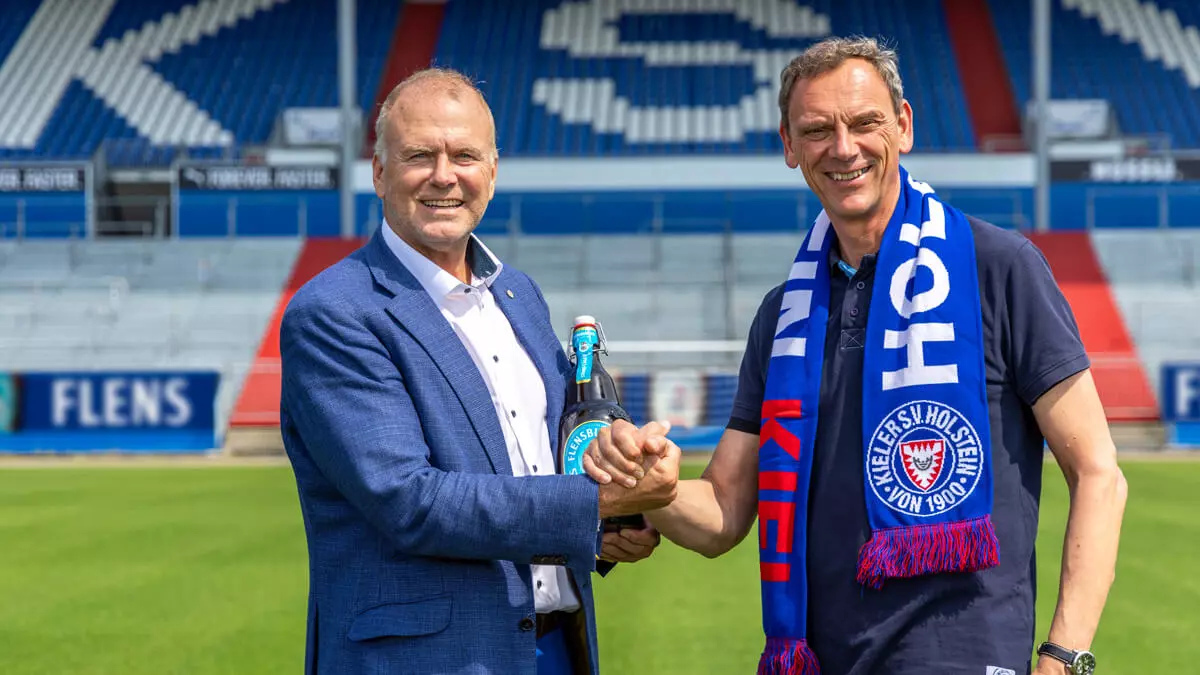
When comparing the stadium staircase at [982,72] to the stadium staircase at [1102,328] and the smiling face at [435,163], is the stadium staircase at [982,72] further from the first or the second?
the smiling face at [435,163]

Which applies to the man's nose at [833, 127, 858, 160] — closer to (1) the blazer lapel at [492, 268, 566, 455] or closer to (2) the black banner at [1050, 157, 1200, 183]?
(1) the blazer lapel at [492, 268, 566, 455]

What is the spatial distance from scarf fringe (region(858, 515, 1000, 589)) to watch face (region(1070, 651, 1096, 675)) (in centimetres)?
22

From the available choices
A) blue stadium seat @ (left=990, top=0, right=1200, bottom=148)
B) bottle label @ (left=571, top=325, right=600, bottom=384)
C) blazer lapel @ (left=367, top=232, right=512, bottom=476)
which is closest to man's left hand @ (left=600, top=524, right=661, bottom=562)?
bottle label @ (left=571, top=325, right=600, bottom=384)

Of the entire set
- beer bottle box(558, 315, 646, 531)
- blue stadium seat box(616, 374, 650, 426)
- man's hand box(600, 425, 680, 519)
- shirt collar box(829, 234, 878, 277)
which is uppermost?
shirt collar box(829, 234, 878, 277)

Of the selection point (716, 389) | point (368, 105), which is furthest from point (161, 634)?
point (368, 105)

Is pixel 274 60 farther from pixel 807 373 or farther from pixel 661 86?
pixel 807 373

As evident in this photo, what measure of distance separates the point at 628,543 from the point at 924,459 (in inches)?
Result: 30.2

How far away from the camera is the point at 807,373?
2719mm

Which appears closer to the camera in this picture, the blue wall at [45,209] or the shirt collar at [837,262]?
the shirt collar at [837,262]

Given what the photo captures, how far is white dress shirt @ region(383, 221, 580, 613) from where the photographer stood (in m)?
2.69

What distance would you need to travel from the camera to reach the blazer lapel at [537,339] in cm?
282

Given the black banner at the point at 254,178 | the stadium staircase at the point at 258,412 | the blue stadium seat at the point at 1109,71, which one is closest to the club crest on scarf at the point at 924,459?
the stadium staircase at the point at 258,412

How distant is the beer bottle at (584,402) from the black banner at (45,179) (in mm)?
25578

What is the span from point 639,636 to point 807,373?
A: 4.27 m
